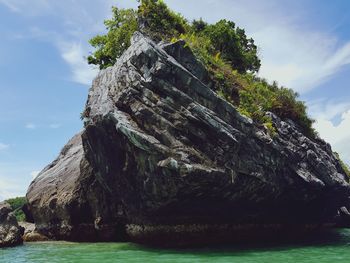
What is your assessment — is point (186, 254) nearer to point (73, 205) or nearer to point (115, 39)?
point (73, 205)

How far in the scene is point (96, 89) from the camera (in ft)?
68.7

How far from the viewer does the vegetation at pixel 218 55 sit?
21984 mm

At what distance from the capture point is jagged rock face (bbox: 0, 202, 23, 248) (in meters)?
21.4

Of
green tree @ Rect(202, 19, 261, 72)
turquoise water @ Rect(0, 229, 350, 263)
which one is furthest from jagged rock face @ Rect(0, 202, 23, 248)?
green tree @ Rect(202, 19, 261, 72)

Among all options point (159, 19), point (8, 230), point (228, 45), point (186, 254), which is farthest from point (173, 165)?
point (228, 45)

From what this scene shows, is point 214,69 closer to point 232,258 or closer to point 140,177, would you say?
point 140,177

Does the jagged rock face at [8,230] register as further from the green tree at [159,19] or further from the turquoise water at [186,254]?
the green tree at [159,19]

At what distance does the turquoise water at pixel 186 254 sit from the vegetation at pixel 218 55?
6.48 m

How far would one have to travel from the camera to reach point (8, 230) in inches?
856

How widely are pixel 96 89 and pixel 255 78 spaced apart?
1095 centimetres

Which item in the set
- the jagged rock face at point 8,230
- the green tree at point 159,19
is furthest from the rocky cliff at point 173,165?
Answer: the green tree at point 159,19

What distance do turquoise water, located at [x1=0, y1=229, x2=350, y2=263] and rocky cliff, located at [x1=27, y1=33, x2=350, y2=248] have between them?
2285mm

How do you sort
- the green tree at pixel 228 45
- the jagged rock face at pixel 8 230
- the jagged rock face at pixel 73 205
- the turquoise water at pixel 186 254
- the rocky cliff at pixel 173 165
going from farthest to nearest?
the green tree at pixel 228 45 < the jagged rock face at pixel 73 205 < the jagged rock face at pixel 8 230 < the rocky cliff at pixel 173 165 < the turquoise water at pixel 186 254

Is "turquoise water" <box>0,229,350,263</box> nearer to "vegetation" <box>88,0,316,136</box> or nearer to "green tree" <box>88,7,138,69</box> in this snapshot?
"vegetation" <box>88,0,316,136</box>
